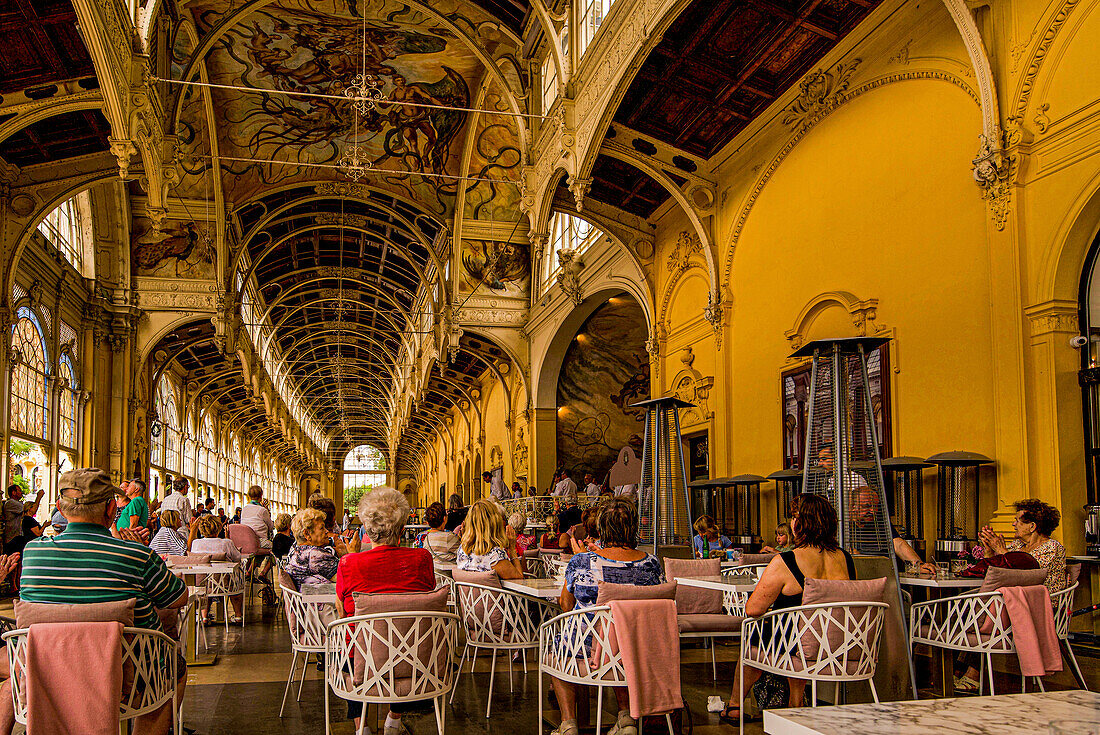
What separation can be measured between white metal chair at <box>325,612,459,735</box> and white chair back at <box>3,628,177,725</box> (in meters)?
0.75

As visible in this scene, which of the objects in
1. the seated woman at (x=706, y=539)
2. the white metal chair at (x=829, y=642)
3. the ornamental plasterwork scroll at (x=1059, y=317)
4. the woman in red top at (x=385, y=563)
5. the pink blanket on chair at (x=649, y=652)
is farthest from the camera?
the seated woman at (x=706, y=539)

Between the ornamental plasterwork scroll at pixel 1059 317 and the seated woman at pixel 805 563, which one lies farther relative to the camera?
the ornamental plasterwork scroll at pixel 1059 317

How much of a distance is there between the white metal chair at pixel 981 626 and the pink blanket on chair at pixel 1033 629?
8 cm

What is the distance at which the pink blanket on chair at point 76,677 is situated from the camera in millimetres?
3314

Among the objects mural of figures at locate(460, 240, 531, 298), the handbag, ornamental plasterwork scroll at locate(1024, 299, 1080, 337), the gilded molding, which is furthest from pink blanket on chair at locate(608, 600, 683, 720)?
mural of figures at locate(460, 240, 531, 298)

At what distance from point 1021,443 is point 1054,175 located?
85.5 inches

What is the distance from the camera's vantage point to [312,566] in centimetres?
679

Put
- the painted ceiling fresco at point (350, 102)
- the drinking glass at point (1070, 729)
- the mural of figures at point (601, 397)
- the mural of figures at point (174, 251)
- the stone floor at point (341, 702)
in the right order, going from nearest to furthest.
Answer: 1. the drinking glass at point (1070, 729)
2. the stone floor at point (341, 702)
3. the painted ceiling fresco at point (350, 102)
4. the mural of figures at point (174, 251)
5. the mural of figures at point (601, 397)

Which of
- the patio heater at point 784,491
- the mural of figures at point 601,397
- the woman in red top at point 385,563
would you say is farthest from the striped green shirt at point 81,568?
the mural of figures at point 601,397

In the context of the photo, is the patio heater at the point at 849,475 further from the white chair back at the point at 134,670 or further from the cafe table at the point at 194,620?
the cafe table at the point at 194,620

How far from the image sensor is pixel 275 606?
12.2 metres

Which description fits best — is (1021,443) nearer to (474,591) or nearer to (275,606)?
(474,591)

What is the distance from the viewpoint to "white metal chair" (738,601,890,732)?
437 centimetres

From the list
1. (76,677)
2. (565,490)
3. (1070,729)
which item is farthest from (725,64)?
(1070,729)
